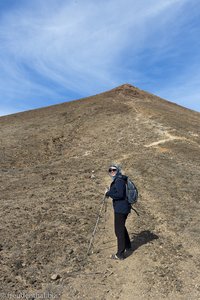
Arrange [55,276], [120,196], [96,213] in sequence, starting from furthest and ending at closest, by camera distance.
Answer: [96,213], [120,196], [55,276]

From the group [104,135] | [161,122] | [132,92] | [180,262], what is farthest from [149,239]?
[132,92]

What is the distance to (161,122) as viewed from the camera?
90.9 ft

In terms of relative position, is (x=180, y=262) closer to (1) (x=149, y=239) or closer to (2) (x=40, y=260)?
(1) (x=149, y=239)

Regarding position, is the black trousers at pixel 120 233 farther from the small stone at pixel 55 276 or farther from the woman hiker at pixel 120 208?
the small stone at pixel 55 276

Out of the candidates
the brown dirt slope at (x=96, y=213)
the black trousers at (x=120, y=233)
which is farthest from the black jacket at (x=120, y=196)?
the brown dirt slope at (x=96, y=213)

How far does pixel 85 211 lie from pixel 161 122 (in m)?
16.0

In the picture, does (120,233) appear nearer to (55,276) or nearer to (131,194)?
(131,194)

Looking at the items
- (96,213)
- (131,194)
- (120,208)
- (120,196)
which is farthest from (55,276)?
(96,213)

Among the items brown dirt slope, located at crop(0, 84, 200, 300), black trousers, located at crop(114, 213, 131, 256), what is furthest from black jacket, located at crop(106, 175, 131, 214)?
brown dirt slope, located at crop(0, 84, 200, 300)

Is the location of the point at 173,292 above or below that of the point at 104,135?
below

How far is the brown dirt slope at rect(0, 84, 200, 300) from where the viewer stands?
9.05m

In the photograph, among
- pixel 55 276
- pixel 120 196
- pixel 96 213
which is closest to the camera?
pixel 55 276

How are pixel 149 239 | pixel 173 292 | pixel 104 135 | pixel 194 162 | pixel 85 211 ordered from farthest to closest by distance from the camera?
pixel 104 135 < pixel 194 162 < pixel 85 211 < pixel 149 239 < pixel 173 292

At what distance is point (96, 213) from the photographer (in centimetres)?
1289
